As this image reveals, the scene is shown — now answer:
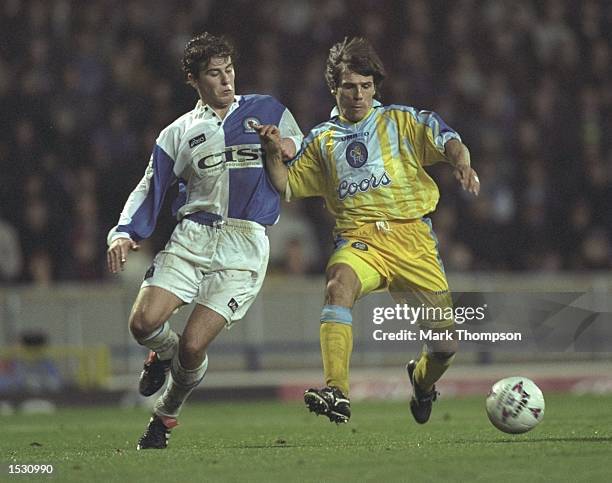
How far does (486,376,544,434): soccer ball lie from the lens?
8133 mm

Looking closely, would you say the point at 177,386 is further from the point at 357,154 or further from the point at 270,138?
the point at 357,154

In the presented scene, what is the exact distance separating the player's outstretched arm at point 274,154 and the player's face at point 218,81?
263mm

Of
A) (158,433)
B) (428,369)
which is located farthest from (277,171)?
(158,433)

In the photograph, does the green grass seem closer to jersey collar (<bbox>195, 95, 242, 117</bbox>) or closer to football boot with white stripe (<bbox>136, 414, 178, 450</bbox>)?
football boot with white stripe (<bbox>136, 414, 178, 450</bbox>)

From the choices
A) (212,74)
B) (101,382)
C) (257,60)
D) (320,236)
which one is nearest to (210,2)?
(257,60)

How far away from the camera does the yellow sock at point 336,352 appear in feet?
26.1

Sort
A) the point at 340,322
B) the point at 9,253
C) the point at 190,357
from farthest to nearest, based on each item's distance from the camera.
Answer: the point at 9,253 < the point at 190,357 < the point at 340,322

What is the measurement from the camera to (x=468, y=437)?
873 cm

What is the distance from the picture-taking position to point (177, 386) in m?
8.55

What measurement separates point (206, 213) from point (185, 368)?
3.21 feet

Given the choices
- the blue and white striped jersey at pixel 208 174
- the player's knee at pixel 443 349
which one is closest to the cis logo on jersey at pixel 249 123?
the blue and white striped jersey at pixel 208 174

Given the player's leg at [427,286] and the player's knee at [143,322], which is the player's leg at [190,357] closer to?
the player's knee at [143,322]

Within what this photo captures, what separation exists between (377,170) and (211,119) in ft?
3.62

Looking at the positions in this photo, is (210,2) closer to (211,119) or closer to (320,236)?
(320,236)
